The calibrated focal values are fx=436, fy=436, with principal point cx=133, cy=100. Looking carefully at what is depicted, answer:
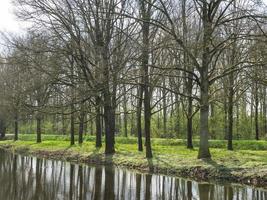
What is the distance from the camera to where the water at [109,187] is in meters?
14.6

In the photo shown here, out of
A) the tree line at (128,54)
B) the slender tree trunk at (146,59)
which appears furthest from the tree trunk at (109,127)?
the slender tree trunk at (146,59)

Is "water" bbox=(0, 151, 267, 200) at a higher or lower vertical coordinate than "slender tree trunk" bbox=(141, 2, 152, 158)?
lower

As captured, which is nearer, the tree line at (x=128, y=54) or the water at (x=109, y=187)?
the water at (x=109, y=187)

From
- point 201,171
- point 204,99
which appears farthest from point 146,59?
point 201,171

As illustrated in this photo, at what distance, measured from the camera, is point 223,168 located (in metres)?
20.0

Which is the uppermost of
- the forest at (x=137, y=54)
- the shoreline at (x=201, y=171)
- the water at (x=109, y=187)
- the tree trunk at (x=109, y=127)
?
the forest at (x=137, y=54)

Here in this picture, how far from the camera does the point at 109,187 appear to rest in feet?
55.0

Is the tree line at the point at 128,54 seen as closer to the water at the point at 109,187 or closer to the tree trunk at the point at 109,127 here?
the tree trunk at the point at 109,127

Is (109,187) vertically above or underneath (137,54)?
underneath

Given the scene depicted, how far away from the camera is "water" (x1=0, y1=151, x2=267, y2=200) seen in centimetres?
1455

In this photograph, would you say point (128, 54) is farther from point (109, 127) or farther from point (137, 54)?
point (109, 127)

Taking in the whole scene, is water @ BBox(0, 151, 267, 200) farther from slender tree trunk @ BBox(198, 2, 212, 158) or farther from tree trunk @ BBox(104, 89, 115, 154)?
tree trunk @ BBox(104, 89, 115, 154)

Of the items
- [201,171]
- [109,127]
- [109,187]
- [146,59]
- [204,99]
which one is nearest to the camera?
[109,187]

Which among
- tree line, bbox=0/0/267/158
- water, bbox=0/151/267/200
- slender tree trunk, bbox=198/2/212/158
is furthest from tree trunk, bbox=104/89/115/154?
water, bbox=0/151/267/200
